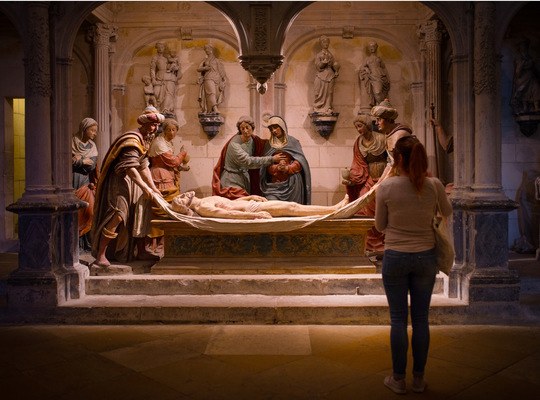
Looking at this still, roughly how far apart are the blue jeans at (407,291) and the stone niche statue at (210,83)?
631 cm

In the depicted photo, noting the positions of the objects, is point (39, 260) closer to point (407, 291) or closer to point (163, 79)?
point (407, 291)

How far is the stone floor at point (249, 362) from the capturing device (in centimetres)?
430

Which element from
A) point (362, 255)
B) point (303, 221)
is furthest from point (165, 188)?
point (362, 255)

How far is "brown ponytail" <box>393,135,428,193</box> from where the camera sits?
405cm

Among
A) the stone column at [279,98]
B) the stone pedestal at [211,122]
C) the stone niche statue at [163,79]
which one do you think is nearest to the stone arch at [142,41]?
the stone niche statue at [163,79]

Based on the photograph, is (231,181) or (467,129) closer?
(467,129)

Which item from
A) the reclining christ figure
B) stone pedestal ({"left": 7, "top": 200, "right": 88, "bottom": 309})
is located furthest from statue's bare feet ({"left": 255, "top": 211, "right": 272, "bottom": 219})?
stone pedestal ({"left": 7, "top": 200, "right": 88, "bottom": 309})

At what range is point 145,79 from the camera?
397 inches

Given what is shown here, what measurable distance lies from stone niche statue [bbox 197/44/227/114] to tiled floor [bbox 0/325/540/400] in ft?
15.6

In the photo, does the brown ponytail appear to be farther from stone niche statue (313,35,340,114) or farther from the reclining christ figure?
stone niche statue (313,35,340,114)

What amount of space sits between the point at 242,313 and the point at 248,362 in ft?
3.92

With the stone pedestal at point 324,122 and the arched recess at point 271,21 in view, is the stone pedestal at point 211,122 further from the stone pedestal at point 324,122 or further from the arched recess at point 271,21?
the arched recess at point 271,21

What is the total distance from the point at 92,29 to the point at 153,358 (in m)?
6.25

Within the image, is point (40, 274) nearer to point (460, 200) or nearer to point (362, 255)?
point (362, 255)
